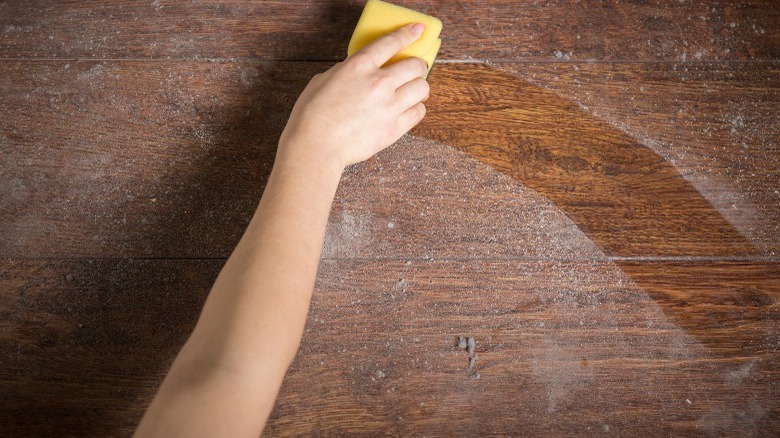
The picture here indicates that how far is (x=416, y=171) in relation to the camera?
784mm

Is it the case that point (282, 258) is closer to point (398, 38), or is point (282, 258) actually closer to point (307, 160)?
point (307, 160)

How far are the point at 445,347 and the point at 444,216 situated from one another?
0.58 feet

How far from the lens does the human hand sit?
0.68m

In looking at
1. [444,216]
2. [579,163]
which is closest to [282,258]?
[444,216]

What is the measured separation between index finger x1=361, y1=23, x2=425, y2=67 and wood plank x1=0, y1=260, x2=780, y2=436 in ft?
0.88

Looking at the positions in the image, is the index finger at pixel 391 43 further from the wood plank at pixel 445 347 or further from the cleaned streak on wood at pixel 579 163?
the wood plank at pixel 445 347

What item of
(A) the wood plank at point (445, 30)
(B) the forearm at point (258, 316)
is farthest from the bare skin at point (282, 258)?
(A) the wood plank at point (445, 30)

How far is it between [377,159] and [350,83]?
0.41ft

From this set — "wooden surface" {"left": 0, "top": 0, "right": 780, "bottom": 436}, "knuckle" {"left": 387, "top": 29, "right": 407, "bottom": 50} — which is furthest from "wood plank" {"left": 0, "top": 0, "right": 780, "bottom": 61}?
"knuckle" {"left": 387, "top": 29, "right": 407, "bottom": 50}

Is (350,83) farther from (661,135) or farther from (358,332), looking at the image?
(661,135)

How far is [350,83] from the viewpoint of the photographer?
27.7 inches

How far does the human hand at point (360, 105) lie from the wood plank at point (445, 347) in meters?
0.17

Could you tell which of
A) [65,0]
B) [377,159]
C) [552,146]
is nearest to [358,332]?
[377,159]

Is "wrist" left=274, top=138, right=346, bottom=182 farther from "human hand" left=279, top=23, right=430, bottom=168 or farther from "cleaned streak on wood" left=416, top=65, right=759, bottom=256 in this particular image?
"cleaned streak on wood" left=416, top=65, right=759, bottom=256
